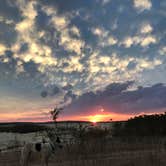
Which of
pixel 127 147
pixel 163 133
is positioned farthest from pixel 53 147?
pixel 163 133

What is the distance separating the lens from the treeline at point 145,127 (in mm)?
53531

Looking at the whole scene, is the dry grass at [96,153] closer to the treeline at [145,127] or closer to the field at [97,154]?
the field at [97,154]

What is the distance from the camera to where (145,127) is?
55.3 metres

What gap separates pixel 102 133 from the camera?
57062 millimetres

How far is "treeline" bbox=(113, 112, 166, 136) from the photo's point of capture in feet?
176

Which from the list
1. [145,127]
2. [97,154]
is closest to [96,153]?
[97,154]

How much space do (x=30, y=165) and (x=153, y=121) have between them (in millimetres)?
32257

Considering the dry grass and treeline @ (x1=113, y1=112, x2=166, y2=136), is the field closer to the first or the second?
the dry grass

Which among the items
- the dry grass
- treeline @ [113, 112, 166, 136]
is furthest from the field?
treeline @ [113, 112, 166, 136]

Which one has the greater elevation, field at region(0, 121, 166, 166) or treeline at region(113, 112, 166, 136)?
treeline at region(113, 112, 166, 136)

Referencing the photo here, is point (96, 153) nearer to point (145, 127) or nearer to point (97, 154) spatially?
point (97, 154)

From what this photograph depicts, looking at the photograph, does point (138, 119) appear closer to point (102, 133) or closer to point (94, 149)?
point (102, 133)

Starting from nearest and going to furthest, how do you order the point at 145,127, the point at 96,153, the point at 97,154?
the point at 97,154
the point at 96,153
the point at 145,127

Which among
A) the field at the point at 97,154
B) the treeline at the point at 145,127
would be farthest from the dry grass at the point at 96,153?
the treeline at the point at 145,127
